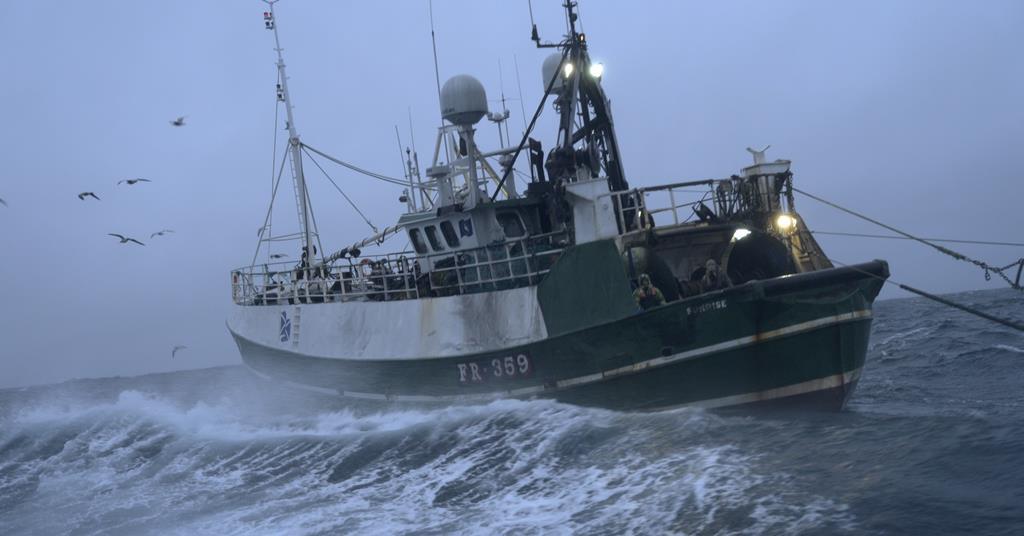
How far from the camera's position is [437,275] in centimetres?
1627

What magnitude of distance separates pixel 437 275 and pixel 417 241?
8.40 feet

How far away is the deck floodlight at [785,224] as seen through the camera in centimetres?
1296

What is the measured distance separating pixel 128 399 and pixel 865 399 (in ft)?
64.0

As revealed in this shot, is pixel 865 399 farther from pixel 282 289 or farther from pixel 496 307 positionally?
pixel 282 289

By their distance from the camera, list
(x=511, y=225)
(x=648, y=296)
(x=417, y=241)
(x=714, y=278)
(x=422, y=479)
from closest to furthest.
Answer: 1. (x=422, y=479)
2. (x=648, y=296)
3. (x=714, y=278)
4. (x=511, y=225)
5. (x=417, y=241)

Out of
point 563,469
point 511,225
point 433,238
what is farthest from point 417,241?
point 563,469

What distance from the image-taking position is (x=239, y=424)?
18.9m

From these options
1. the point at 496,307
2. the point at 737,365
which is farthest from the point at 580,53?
the point at 737,365

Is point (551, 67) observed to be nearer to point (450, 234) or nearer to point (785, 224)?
point (450, 234)

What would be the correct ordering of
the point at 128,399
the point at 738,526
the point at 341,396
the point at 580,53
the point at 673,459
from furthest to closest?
the point at 128,399 < the point at 341,396 < the point at 580,53 < the point at 673,459 < the point at 738,526

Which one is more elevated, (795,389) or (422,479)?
(795,389)

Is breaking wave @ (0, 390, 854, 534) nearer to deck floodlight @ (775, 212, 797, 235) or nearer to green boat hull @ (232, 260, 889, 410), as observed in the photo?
green boat hull @ (232, 260, 889, 410)

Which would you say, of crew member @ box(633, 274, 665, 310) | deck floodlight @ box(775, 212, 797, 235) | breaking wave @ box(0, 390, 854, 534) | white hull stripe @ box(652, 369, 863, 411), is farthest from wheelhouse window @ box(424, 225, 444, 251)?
white hull stripe @ box(652, 369, 863, 411)

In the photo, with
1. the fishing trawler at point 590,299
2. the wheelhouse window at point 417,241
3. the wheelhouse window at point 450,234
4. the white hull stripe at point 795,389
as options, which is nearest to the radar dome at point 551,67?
the fishing trawler at point 590,299
